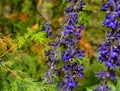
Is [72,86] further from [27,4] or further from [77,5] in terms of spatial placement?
[27,4]

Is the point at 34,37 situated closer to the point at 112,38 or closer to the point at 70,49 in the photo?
the point at 70,49

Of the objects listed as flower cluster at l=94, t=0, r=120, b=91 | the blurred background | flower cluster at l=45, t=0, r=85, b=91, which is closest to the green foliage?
the blurred background

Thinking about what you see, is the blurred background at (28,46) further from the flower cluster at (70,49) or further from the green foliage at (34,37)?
the flower cluster at (70,49)

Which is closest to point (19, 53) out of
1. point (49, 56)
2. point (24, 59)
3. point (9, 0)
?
point (24, 59)

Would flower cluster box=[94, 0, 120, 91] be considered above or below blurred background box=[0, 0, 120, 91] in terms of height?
below

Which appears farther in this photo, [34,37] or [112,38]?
[34,37]

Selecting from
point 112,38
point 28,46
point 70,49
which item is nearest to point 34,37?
point 70,49

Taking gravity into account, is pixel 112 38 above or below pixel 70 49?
below

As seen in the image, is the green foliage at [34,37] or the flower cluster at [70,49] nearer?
the green foliage at [34,37]

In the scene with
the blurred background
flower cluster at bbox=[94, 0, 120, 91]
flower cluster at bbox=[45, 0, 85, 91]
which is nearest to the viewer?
flower cluster at bbox=[94, 0, 120, 91]

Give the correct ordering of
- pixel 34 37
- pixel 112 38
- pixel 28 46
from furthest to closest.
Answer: pixel 28 46 < pixel 34 37 < pixel 112 38

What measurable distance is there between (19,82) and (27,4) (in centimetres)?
243

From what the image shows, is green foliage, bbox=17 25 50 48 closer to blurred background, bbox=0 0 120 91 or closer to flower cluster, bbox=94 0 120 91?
blurred background, bbox=0 0 120 91

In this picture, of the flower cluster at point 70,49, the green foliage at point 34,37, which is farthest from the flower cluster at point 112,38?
the green foliage at point 34,37
